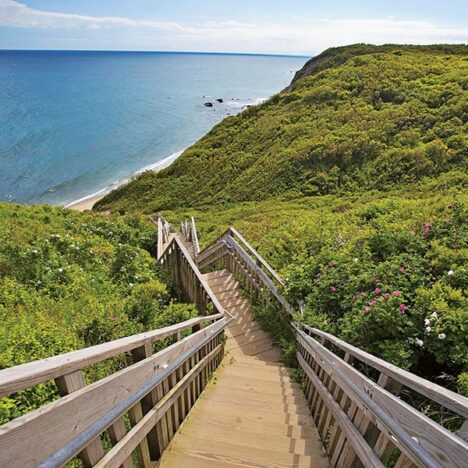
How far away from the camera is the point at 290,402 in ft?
14.5

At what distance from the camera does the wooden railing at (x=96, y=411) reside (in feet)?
4.32

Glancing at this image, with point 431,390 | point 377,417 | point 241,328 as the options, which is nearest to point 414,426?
point 431,390

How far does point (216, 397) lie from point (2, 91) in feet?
394

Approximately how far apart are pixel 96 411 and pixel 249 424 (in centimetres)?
234

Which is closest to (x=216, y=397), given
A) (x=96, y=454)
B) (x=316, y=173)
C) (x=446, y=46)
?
(x=96, y=454)

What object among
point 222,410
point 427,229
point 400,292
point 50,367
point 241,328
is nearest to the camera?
point 50,367

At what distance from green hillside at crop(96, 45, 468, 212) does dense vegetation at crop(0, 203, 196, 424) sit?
49.0 ft

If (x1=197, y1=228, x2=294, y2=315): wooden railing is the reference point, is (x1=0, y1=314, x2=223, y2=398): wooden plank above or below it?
above

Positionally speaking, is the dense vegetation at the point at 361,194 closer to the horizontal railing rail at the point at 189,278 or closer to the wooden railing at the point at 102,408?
the horizontal railing rail at the point at 189,278

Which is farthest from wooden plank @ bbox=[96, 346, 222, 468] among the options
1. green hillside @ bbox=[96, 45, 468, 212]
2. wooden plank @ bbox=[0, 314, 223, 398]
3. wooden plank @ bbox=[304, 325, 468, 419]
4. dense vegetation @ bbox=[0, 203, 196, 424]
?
green hillside @ bbox=[96, 45, 468, 212]

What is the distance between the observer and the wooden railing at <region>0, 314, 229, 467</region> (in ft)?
4.32

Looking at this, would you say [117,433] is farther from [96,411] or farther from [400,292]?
[400,292]

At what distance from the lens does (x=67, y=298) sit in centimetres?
632

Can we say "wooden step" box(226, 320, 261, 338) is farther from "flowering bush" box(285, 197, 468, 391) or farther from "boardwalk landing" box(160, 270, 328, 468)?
"flowering bush" box(285, 197, 468, 391)
